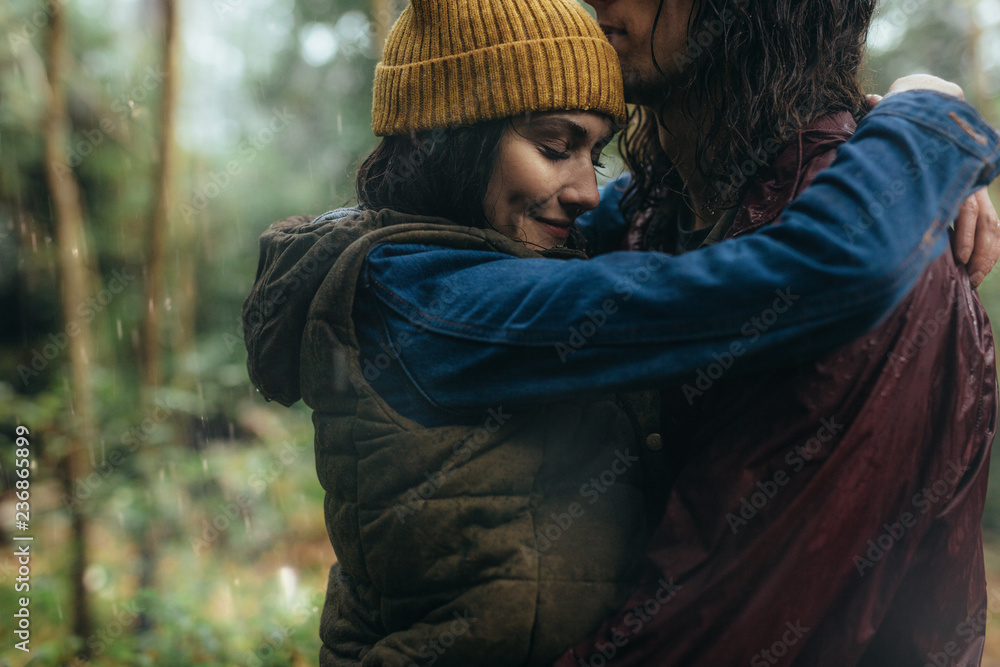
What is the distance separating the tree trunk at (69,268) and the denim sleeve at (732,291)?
16.1 feet

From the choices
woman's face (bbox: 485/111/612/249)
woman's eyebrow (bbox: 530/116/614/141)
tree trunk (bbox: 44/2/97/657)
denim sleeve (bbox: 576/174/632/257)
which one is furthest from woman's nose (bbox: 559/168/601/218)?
tree trunk (bbox: 44/2/97/657)

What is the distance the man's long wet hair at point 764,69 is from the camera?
64.2 inches

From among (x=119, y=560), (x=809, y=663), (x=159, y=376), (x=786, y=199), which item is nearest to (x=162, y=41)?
(x=159, y=376)

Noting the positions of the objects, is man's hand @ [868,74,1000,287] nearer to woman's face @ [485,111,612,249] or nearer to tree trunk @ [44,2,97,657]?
woman's face @ [485,111,612,249]

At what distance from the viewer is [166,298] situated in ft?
24.5

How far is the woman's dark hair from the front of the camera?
5.62 feet

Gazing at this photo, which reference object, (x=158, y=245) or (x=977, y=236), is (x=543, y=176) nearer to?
(x=977, y=236)

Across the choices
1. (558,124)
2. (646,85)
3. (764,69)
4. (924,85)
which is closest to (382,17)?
(646,85)

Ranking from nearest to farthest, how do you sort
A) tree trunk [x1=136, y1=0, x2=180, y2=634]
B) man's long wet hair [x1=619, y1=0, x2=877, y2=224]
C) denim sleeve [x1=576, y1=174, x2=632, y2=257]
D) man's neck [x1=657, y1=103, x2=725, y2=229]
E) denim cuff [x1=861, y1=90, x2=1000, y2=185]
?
denim cuff [x1=861, y1=90, x2=1000, y2=185]
man's long wet hair [x1=619, y1=0, x2=877, y2=224]
man's neck [x1=657, y1=103, x2=725, y2=229]
denim sleeve [x1=576, y1=174, x2=632, y2=257]
tree trunk [x1=136, y1=0, x2=180, y2=634]

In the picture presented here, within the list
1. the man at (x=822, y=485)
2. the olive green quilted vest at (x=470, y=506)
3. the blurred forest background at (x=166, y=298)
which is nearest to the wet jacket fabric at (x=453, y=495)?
the olive green quilted vest at (x=470, y=506)

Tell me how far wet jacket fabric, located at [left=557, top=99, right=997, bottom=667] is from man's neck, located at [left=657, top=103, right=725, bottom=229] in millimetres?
706

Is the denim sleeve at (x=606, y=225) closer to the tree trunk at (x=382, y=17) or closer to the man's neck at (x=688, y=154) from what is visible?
the man's neck at (x=688, y=154)

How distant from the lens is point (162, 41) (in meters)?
5.62

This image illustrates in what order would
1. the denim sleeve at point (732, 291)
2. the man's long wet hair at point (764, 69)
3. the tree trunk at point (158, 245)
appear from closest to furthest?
the denim sleeve at point (732, 291) → the man's long wet hair at point (764, 69) → the tree trunk at point (158, 245)
